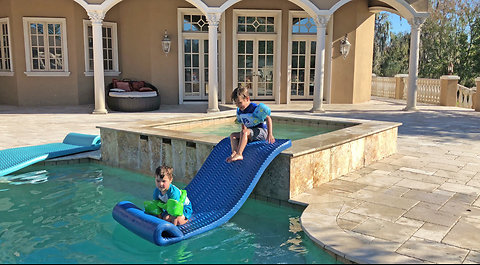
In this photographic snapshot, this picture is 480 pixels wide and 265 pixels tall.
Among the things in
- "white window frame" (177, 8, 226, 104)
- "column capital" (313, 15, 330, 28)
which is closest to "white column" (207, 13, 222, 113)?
"white window frame" (177, 8, 226, 104)

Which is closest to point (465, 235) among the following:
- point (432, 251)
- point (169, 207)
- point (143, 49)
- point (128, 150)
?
point (432, 251)

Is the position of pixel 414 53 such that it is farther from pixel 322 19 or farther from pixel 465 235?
pixel 465 235

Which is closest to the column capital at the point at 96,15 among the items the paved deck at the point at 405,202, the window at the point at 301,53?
the paved deck at the point at 405,202

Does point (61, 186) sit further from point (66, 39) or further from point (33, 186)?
point (66, 39)

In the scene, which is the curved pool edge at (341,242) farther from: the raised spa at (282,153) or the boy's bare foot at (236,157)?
the boy's bare foot at (236,157)

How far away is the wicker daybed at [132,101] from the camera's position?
1260 cm

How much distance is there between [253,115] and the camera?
4.94m

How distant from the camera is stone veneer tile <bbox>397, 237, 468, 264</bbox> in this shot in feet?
10.8

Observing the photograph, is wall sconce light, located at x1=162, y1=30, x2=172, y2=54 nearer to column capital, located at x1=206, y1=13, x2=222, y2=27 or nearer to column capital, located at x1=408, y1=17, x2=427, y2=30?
column capital, located at x1=206, y1=13, x2=222, y2=27

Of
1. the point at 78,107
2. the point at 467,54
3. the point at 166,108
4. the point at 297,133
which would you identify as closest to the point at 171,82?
the point at 166,108

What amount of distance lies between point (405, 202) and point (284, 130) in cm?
379

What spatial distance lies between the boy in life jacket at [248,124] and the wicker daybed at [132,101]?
8161mm

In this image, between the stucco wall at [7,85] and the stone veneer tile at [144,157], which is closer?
the stone veneer tile at [144,157]

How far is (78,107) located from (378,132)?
977 cm
